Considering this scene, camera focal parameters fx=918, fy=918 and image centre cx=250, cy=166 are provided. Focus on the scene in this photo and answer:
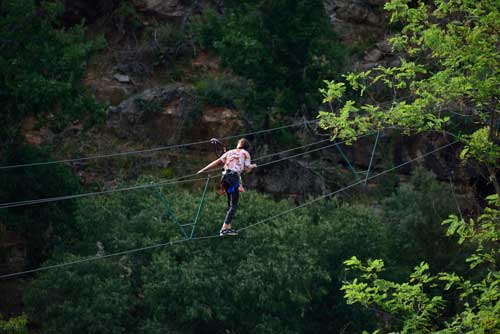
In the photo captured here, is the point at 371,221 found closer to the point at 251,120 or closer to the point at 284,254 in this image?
the point at 284,254

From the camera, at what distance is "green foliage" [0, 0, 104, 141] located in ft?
87.8

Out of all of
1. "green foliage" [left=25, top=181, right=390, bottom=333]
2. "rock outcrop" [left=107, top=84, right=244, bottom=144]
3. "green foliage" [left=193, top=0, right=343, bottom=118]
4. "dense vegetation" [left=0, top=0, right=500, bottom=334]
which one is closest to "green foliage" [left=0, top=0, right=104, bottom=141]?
"dense vegetation" [left=0, top=0, right=500, bottom=334]

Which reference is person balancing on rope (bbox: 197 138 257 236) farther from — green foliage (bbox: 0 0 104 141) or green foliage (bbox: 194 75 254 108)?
green foliage (bbox: 194 75 254 108)

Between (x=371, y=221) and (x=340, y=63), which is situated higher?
(x=340, y=63)

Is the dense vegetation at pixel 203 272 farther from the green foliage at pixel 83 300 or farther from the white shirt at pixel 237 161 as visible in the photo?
the white shirt at pixel 237 161

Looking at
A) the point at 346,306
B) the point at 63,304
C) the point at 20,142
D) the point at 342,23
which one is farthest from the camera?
the point at 342,23

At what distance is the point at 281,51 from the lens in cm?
3309

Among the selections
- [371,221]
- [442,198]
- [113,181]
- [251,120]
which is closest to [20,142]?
[113,181]

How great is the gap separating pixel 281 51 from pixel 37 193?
10366 millimetres

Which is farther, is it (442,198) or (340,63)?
(340,63)

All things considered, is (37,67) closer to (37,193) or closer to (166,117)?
(37,193)

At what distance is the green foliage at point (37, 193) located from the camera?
27.9 meters

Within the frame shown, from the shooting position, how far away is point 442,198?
30.2 meters

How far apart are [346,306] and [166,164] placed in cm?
1096
